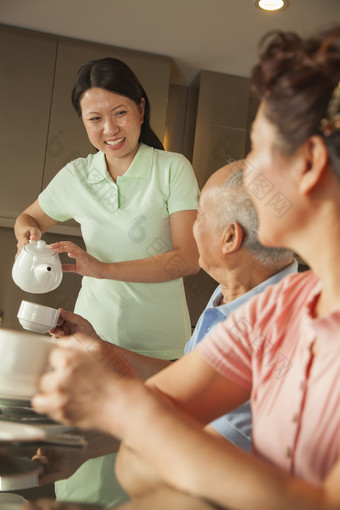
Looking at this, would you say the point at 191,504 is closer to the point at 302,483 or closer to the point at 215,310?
the point at 302,483

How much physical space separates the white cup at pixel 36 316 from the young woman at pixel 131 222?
1.50 feet

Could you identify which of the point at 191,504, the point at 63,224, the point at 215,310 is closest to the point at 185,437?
the point at 191,504

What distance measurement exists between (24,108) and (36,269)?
2.13 meters

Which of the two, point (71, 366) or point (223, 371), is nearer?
point (71, 366)

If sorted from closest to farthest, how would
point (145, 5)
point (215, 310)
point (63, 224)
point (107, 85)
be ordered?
point (215, 310) < point (107, 85) < point (145, 5) < point (63, 224)

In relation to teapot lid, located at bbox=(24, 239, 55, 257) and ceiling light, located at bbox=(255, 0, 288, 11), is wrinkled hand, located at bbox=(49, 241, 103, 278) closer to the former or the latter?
teapot lid, located at bbox=(24, 239, 55, 257)

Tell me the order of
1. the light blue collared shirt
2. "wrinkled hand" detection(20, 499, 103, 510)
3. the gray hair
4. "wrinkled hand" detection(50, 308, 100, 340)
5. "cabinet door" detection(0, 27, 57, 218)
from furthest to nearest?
"cabinet door" detection(0, 27, 57, 218), "wrinkled hand" detection(50, 308, 100, 340), the gray hair, the light blue collared shirt, "wrinkled hand" detection(20, 499, 103, 510)

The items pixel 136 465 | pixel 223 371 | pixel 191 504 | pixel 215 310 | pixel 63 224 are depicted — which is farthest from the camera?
pixel 63 224

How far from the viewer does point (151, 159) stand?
179 cm

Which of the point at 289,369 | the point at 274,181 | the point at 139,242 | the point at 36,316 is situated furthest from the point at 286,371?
the point at 139,242

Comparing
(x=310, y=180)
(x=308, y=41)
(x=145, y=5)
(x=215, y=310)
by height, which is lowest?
(x=215, y=310)

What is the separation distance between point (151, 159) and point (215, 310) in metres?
0.81

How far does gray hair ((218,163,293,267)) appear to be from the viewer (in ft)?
3.51

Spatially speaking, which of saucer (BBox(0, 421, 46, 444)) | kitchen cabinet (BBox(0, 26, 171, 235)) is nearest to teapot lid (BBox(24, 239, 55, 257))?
saucer (BBox(0, 421, 46, 444))
